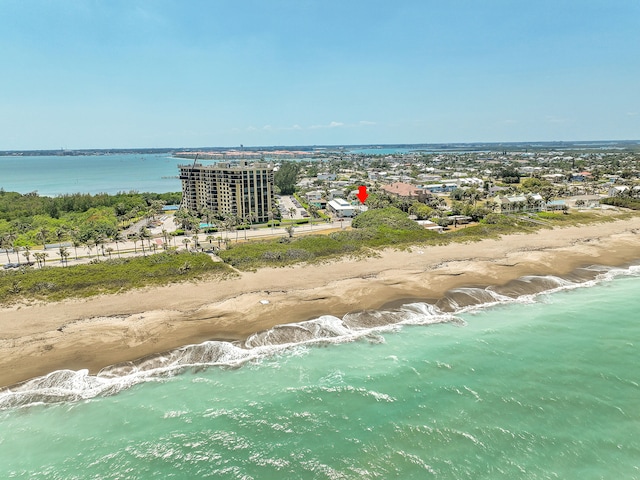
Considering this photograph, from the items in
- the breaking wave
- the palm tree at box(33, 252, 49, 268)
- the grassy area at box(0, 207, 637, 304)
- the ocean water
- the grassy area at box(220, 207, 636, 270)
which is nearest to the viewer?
the ocean water

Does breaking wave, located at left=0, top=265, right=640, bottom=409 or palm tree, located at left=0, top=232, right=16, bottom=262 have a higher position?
palm tree, located at left=0, top=232, right=16, bottom=262

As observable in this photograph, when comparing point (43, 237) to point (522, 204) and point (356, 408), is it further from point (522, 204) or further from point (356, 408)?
point (522, 204)

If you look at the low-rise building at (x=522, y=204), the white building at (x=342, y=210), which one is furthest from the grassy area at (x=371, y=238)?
the white building at (x=342, y=210)

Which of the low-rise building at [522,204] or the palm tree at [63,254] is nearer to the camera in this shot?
the palm tree at [63,254]

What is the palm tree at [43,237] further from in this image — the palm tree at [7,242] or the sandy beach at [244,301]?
the sandy beach at [244,301]

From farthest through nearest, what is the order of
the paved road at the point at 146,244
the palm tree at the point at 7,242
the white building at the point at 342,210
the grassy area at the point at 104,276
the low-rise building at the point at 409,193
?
the low-rise building at the point at 409,193 < the white building at the point at 342,210 < the paved road at the point at 146,244 < the palm tree at the point at 7,242 < the grassy area at the point at 104,276

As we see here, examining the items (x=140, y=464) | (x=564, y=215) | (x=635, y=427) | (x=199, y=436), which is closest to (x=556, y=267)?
(x=635, y=427)

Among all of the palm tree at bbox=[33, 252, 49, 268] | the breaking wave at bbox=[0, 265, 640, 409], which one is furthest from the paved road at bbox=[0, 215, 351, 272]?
the breaking wave at bbox=[0, 265, 640, 409]

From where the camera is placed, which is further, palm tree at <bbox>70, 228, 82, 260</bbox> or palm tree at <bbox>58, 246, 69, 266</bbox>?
palm tree at <bbox>70, 228, 82, 260</bbox>

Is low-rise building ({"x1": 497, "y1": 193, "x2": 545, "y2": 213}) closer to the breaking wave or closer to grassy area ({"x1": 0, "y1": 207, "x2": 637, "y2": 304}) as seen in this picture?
grassy area ({"x1": 0, "y1": 207, "x2": 637, "y2": 304})
